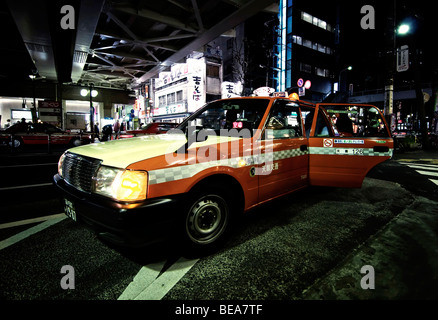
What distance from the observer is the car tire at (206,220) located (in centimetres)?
222

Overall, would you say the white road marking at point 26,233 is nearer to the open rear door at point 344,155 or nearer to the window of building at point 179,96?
the open rear door at point 344,155

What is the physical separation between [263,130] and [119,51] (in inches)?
652

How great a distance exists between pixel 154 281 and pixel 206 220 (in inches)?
29.5

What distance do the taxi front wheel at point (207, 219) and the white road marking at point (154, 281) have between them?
0.23m

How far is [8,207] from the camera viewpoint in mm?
3629

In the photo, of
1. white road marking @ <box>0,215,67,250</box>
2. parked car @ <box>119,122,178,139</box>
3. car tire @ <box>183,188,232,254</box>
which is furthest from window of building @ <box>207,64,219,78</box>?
car tire @ <box>183,188,232,254</box>

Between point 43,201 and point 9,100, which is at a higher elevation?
point 9,100

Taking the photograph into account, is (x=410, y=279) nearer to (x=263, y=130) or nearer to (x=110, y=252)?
(x=263, y=130)

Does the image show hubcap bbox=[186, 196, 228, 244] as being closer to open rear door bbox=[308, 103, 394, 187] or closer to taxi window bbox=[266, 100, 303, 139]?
taxi window bbox=[266, 100, 303, 139]

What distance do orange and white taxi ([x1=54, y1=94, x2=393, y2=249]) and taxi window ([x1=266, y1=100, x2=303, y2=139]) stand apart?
17 mm

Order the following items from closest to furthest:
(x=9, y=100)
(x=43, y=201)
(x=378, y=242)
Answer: (x=378, y=242) < (x=43, y=201) < (x=9, y=100)

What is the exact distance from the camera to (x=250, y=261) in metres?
2.23

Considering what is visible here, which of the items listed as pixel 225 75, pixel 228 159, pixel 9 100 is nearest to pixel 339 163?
pixel 228 159
